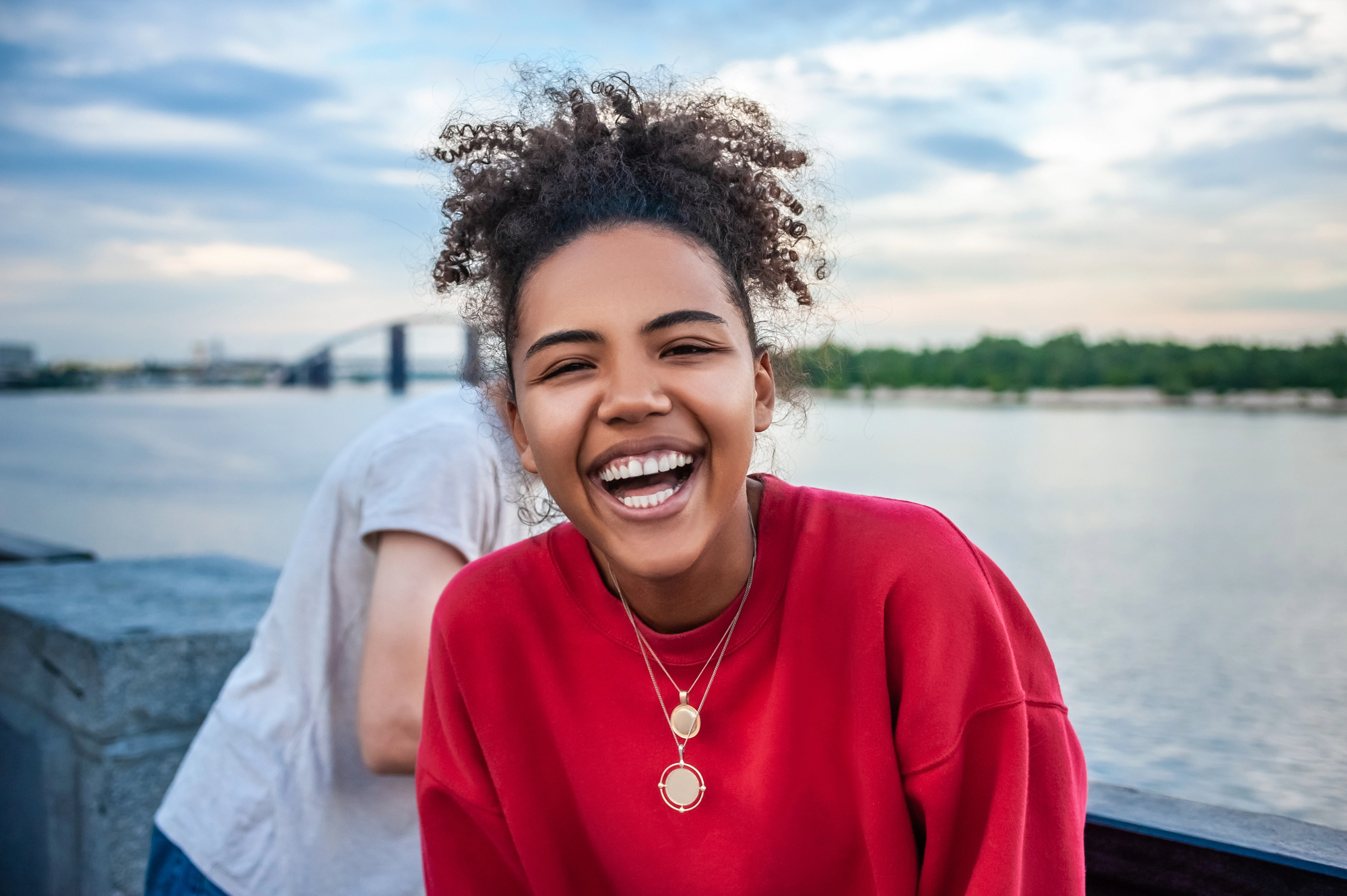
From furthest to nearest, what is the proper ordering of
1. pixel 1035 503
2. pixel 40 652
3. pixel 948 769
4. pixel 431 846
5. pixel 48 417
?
pixel 48 417 → pixel 1035 503 → pixel 40 652 → pixel 431 846 → pixel 948 769

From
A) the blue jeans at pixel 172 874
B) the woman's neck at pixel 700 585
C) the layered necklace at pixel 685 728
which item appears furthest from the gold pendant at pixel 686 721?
the blue jeans at pixel 172 874

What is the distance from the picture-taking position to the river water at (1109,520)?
13.1 feet

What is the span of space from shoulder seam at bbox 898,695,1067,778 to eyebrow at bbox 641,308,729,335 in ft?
1.95

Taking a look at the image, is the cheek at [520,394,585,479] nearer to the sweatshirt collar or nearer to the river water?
the sweatshirt collar

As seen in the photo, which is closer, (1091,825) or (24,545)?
(1091,825)

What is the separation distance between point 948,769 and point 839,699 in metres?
0.17

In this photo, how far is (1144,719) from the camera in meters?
4.46

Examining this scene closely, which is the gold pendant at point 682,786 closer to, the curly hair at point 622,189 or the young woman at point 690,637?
the young woman at point 690,637

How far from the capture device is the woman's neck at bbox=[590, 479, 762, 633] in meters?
1.38

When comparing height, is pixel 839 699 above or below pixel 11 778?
above

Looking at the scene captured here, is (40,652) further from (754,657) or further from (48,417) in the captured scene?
(48,417)

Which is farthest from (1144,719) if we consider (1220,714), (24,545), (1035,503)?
(1035,503)

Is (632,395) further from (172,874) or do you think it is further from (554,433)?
(172,874)

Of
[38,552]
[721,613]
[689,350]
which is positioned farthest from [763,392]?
[38,552]
